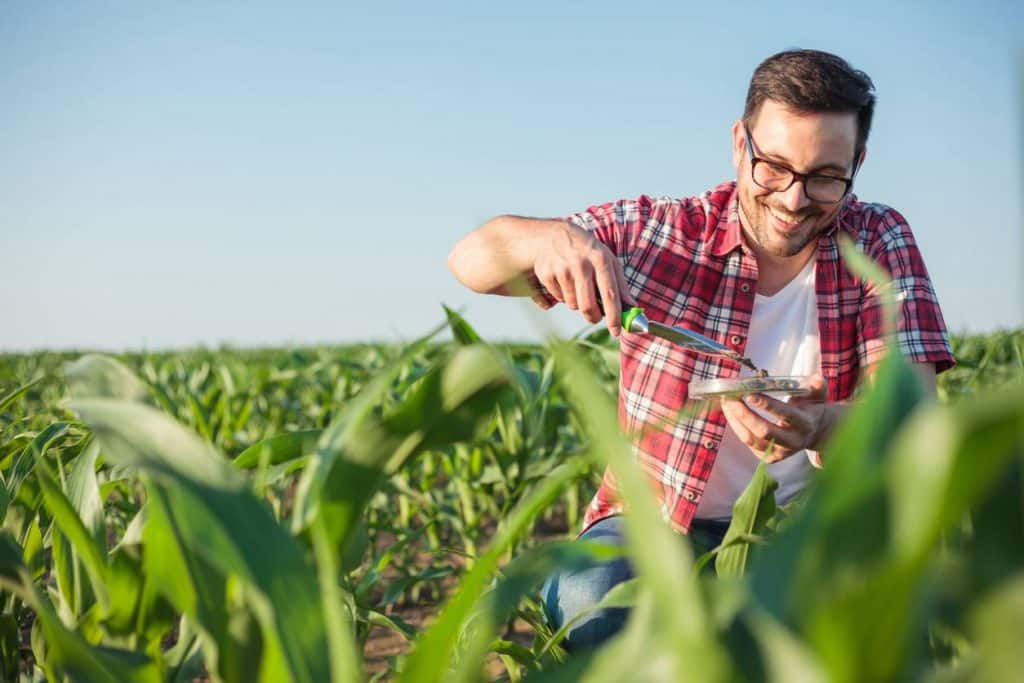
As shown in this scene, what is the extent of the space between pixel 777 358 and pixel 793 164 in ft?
1.47

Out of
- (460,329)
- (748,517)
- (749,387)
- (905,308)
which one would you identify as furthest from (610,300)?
(905,308)

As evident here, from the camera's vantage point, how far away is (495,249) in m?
1.70

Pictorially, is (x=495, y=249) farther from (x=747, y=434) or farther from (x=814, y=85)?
(x=814, y=85)

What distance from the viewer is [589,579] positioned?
1678 mm

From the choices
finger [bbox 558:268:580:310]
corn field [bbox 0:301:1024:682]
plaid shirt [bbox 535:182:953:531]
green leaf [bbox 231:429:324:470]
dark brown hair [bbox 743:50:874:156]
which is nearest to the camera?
→ corn field [bbox 0:301:1024:682]

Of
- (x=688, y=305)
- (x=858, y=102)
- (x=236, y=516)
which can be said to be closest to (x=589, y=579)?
(x=688, y=305)

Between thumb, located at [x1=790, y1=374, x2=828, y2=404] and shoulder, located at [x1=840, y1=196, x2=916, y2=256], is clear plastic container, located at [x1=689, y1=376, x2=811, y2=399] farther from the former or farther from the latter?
shoulder, located at [x1=840, y1=196, x2=916, y2=256]

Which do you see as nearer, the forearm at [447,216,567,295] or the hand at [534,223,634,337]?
the hand at [534,223,634,337]

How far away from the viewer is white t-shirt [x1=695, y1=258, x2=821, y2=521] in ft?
6.21

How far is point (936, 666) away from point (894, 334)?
1.40 feet

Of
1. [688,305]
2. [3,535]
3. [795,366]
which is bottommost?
[795,366]

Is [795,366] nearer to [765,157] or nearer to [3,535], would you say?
[765,157]

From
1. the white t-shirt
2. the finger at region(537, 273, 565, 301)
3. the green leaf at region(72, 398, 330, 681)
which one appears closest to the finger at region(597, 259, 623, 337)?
the finger at region(537, 273, 565, 301)

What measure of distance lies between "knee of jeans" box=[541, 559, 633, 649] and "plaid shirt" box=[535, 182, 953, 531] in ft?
0.48
